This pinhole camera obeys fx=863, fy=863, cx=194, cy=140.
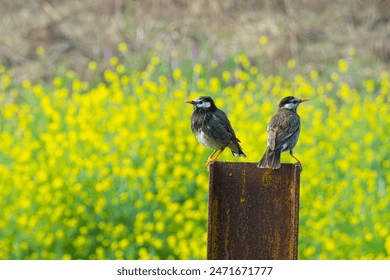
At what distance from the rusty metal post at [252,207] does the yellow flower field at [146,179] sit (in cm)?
214

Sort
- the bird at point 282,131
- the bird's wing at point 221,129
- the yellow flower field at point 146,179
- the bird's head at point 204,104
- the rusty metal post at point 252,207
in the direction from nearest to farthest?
the rusty metal post at point 252,207 < the bird at point 282,131 < the bird's wing at point 221,129 < the bird's head at point 204,104 < the yellow flower field at point 146,179

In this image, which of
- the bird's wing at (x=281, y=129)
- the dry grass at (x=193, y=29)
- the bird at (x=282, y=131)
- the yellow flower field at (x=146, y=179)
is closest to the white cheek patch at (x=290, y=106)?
the bird at (x=282, y=131)

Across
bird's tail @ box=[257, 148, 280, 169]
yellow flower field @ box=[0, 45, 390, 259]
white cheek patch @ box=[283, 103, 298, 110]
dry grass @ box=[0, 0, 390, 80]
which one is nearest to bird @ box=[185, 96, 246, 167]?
white cheek patch @ box=[283, 103, 298, 110]

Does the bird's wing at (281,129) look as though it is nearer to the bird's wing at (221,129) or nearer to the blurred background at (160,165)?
the bird's wing at (221,129)

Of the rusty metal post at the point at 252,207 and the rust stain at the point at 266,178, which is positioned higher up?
the rust stain at the point at 266,178

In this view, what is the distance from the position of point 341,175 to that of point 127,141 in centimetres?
144

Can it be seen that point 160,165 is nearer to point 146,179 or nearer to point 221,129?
point 146,179

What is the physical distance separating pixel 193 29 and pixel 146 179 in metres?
3.90

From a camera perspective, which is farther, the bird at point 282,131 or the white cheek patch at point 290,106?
the white cheek patch at point 290,106

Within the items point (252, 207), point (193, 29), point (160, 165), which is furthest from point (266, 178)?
point (193, 29)

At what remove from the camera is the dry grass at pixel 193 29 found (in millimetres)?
8312

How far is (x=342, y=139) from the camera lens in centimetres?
578

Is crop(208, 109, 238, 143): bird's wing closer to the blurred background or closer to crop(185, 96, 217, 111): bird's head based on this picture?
crop(185, 96, 217, 111): bird's head

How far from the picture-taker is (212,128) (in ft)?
13.6
